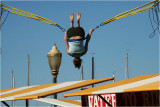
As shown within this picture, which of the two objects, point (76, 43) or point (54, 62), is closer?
point (76, 43)

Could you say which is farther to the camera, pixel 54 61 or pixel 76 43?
pixel 54 61

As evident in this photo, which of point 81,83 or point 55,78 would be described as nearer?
point 81,83

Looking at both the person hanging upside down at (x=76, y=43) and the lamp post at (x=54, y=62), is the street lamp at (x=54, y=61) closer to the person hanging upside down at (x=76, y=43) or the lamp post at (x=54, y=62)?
the lamp post at (x=54, y=62)

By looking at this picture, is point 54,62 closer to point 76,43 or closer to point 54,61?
point 54,61

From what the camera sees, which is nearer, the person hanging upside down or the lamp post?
the person hanging upside down

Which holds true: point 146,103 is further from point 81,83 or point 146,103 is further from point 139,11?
point 139,11

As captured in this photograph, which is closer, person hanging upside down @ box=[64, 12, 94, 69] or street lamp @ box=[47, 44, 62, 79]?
person hanging upside down @ box=[64, 12, 94, 69]

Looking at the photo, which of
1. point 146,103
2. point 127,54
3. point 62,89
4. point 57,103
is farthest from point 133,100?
point 127,54

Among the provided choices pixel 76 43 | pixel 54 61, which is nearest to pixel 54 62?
pixel 54 61

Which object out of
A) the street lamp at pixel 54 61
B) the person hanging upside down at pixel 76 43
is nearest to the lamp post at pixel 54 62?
the street lamp at pixel 54 61

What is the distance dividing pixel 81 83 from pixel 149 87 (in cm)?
640

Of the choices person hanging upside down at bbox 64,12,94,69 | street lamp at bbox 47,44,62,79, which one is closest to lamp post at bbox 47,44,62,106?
street lamp at bbox 47,44,62,79

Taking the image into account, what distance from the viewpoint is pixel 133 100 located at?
1605 cm

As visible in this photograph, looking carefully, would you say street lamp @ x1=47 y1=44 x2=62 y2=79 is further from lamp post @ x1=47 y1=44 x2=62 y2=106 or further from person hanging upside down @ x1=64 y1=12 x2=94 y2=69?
person hanging upside down @ x1=64 y1=12 x2=94 y2=69
